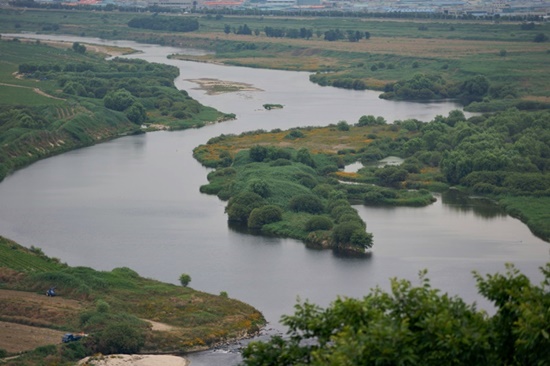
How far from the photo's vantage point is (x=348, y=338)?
49.9ft

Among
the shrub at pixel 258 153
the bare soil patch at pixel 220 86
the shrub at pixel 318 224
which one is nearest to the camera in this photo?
the shrub at pixel 318 224

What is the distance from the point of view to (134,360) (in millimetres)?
26953

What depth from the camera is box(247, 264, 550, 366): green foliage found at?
49.3 feet

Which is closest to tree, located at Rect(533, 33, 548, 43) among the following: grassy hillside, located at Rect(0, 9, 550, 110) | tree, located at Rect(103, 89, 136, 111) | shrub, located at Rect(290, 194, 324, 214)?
grassy hillside, located at Rect(0, 9, 550, 110)

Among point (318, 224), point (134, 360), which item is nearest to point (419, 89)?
point (318, 224)

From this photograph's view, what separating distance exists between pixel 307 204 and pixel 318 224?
116 inches

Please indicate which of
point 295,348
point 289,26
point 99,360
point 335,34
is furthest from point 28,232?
point 289,26

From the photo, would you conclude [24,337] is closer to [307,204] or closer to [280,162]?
[307,204]

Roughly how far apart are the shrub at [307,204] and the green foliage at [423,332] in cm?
2466

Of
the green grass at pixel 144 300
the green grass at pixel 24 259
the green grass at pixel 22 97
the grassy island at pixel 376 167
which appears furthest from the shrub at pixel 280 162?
the green grass at pixel 22 97

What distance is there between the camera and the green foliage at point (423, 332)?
15.0 m

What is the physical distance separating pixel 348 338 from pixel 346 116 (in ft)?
170

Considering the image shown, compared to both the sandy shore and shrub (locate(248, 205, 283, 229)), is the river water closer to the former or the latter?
the sandy shore

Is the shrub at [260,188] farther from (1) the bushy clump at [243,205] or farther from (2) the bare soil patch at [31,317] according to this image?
(2) the bare soil patch at [31,317]
